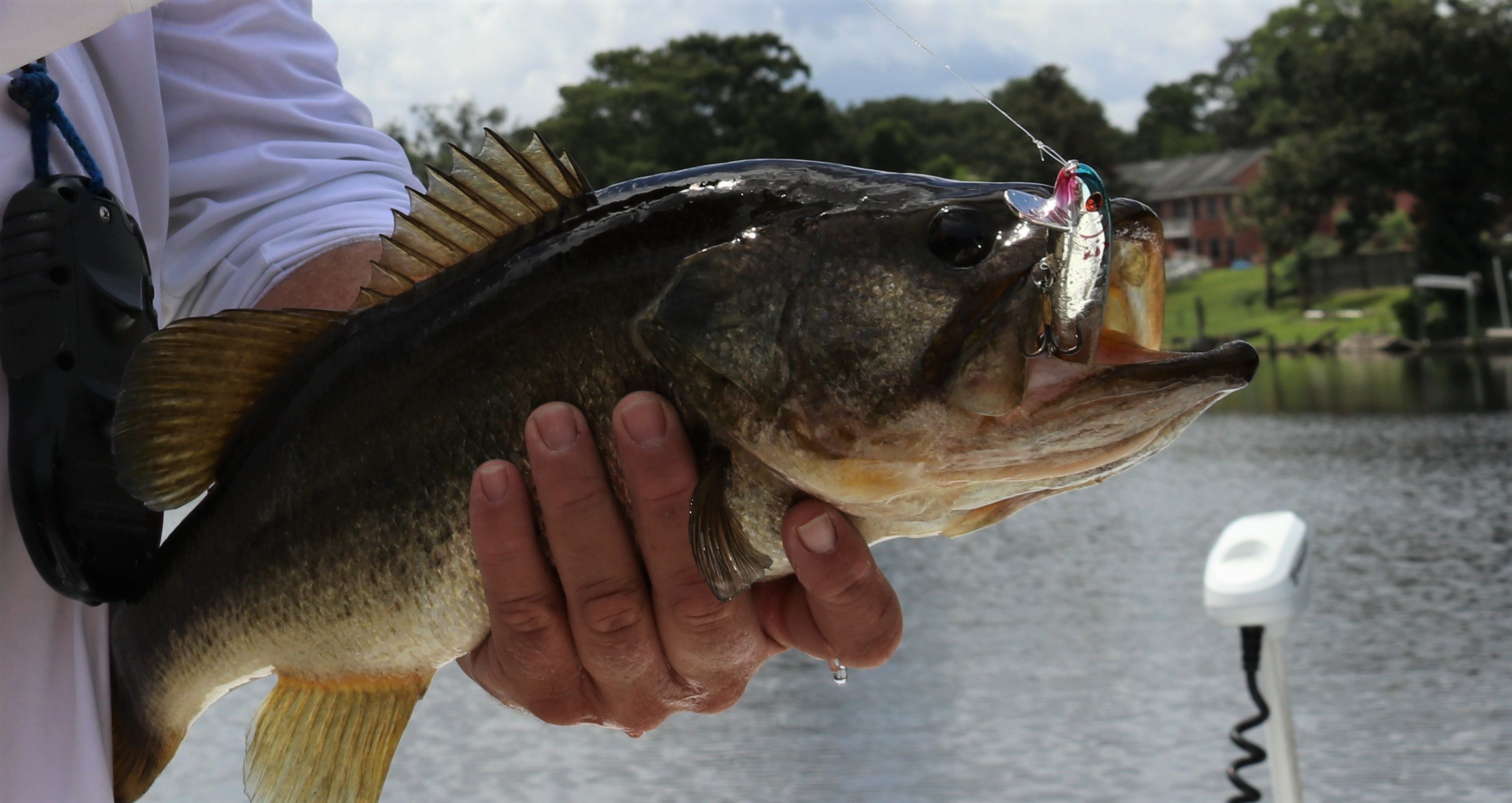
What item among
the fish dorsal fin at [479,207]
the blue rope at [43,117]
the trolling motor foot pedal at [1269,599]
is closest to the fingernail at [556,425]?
the fish dorsal fin at [479,207]

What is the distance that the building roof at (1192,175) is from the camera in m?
94.1

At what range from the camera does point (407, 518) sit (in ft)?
6.19

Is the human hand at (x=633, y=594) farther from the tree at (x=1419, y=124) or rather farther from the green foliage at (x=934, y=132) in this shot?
the green foliage at (x=934, y=132)

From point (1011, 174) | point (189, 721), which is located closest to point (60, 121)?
point (189, 721)

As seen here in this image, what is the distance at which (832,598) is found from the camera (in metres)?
2.00

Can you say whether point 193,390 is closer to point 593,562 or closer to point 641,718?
point 593,562

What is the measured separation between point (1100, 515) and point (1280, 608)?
26.6 m

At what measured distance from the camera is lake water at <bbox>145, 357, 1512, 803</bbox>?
1515 cm

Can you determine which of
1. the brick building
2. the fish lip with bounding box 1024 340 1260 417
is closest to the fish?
the fish lip with bounding box 1024 340 1260 417

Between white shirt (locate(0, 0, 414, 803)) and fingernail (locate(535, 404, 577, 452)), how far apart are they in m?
0.79

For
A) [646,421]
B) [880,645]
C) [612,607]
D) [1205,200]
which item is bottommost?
[880,645]

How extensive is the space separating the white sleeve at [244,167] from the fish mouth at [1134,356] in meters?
1.40

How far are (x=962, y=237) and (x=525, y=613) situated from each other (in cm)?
88

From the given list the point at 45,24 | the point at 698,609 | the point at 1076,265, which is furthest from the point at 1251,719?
the point at 45,24
